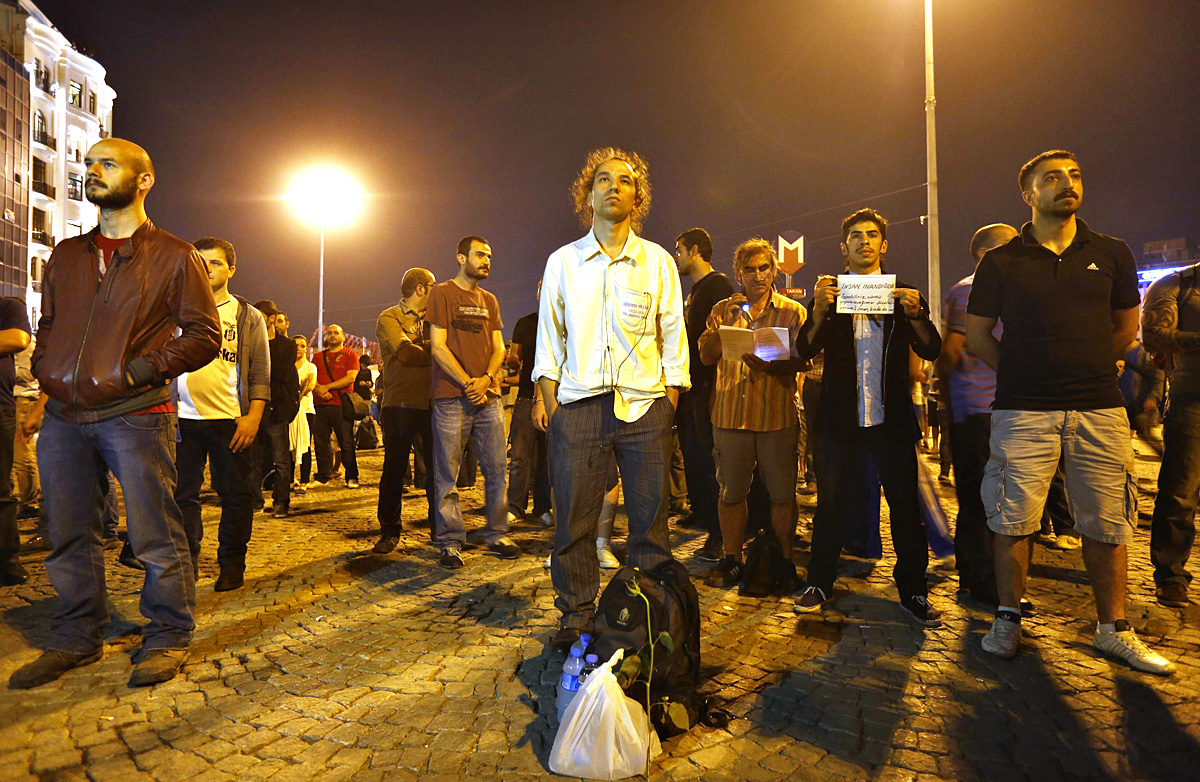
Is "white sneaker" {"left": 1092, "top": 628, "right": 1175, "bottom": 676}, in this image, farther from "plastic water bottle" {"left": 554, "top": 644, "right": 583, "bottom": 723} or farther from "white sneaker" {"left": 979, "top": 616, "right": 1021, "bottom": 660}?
"plastic water bottle" {"left": 554, "top": 644, "right": 583, "bottom": 723}

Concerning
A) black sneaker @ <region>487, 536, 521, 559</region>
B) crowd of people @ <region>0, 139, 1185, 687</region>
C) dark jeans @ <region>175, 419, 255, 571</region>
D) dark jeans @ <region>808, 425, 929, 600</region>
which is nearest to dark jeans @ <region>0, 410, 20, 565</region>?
crowd of people @ <region>0, 139, 1185, 687</region>

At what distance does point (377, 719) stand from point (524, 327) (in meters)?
4.69

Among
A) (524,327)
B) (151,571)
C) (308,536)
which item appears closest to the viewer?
(151,571)

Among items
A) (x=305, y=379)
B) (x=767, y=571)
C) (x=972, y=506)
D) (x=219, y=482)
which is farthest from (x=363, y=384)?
(x=972, y=506)

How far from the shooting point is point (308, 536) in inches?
253

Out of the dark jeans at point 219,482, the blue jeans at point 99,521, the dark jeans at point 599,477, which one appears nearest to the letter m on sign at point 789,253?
the dark jeans at point 599,477

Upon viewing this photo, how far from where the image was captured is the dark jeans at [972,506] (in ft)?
14.0

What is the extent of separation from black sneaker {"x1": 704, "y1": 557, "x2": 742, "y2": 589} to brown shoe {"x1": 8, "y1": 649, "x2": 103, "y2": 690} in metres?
3.52

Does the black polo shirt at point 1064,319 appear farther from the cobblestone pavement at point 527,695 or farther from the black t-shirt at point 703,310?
the black t-shirt at point 703,310

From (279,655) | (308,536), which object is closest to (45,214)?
(308,536)

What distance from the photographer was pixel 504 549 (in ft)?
18.3

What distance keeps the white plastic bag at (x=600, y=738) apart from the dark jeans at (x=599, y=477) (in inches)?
38.0

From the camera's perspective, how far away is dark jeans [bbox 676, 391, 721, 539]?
18.5 feet

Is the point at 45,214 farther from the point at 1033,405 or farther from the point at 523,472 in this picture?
the point at 1033,405
